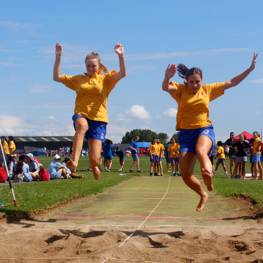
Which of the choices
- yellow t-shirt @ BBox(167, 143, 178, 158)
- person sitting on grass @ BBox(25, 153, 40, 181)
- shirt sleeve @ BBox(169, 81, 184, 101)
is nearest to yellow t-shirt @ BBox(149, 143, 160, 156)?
yellow t-shirt @ BBox(167, 143, 178, 158)

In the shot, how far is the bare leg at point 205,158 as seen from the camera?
5238 millimetres

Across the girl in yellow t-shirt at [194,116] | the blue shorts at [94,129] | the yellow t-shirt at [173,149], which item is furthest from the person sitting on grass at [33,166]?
the girl in yellow t-shirt at [194,116]

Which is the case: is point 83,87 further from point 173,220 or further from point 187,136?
point 173,220

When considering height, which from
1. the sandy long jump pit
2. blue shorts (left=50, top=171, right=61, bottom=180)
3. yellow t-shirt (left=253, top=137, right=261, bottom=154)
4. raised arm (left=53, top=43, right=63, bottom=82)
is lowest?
the sandy long jump pit

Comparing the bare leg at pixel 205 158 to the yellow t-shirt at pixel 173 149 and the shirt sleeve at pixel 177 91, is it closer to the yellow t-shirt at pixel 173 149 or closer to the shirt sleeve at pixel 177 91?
the shirt sleeve at pixel 177 91

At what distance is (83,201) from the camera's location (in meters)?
9.18

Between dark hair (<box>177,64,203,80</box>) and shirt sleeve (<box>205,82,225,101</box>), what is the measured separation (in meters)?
0.25

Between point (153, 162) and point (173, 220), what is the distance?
11466 mm

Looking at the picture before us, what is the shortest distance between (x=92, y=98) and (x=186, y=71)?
1.79m

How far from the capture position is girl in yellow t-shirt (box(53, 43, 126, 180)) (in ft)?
20.2

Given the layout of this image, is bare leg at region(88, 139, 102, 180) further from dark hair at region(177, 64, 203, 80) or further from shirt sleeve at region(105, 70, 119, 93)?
dark hair at region(177, 64, 203, 80)

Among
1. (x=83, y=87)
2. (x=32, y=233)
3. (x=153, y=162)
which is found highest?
(x=83, y=87)

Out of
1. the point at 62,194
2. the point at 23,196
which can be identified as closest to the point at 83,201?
the point at 62,194

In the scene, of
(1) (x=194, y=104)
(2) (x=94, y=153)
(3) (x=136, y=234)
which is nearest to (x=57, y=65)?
(2) (x=94, y=153)
